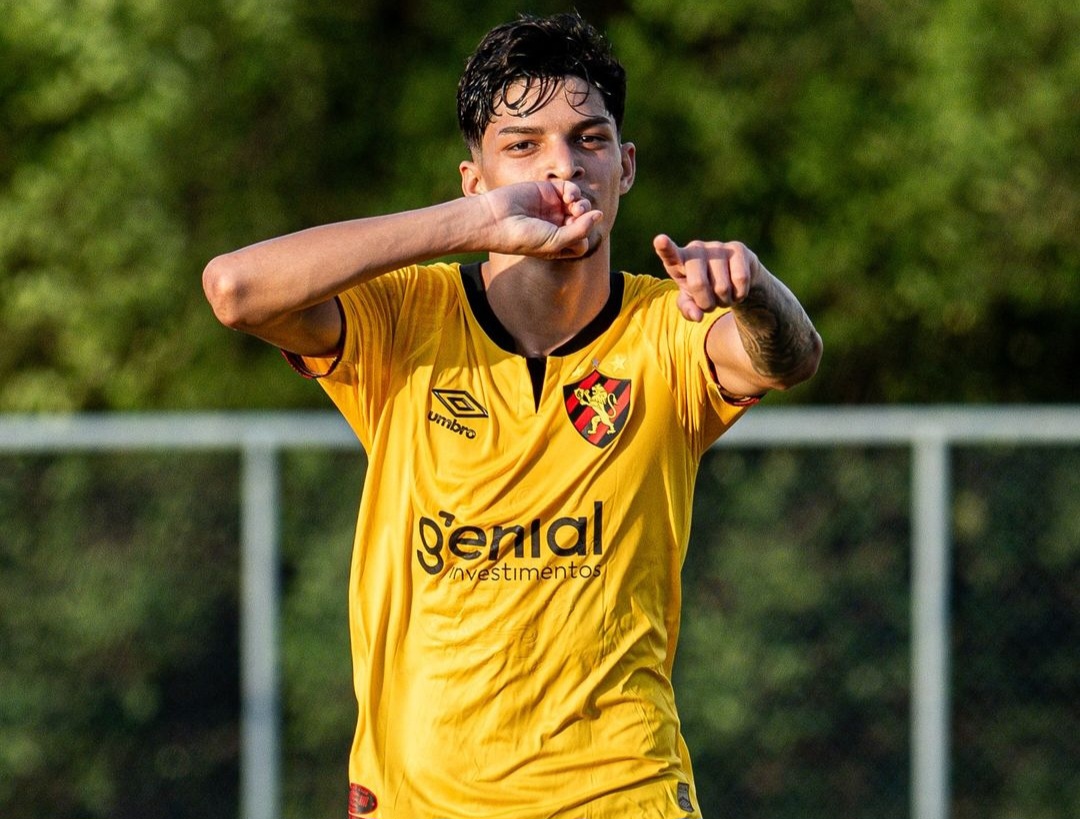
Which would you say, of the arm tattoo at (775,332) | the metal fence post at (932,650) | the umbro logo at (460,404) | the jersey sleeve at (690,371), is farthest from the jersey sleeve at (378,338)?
the metal fence post at (932,650)

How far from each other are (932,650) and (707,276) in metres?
4.66

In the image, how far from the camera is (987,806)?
738cm

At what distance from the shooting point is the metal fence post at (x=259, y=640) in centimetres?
739

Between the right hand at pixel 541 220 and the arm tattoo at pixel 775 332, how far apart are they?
1.20 ft

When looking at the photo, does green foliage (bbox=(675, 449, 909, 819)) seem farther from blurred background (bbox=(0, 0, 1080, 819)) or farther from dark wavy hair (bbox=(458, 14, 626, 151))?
dark wavy hair (bbox=(458, 14, 626, 151))

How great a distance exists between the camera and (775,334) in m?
3.32

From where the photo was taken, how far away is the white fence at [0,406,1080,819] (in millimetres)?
7312

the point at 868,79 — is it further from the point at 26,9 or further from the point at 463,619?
the point at 463,619

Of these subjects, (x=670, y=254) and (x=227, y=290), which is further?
(x=227, y=290)

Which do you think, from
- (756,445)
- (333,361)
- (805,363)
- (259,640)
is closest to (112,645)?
(259,640)

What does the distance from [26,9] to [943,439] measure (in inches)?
213

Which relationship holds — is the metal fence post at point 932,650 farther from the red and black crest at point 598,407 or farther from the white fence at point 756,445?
the red and black crest at point 598,407

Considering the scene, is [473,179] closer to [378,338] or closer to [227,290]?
[378,338]

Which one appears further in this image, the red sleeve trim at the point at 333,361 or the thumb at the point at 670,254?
the red sleeve trim at the point at 333,361
